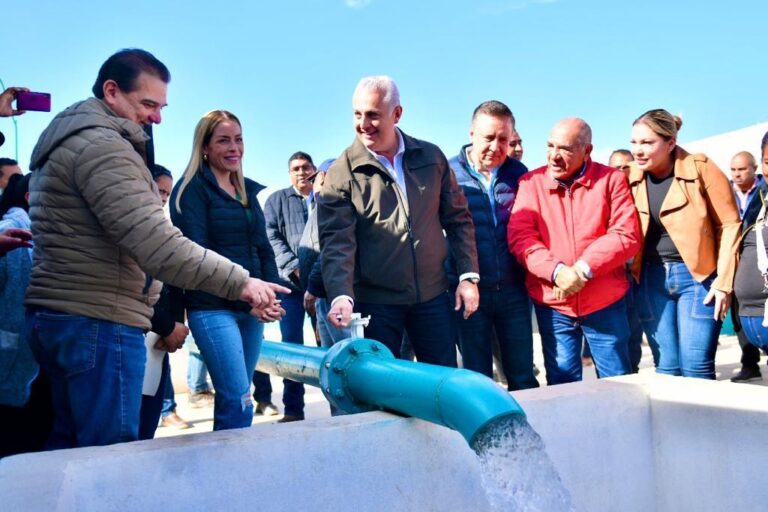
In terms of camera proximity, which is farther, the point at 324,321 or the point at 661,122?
the point at 324,321

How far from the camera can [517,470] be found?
7.35 ft

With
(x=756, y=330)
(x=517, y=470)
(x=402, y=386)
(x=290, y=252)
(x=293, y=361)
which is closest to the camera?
(x=517, y=470)

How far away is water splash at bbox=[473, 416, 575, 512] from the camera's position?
221 centimetres

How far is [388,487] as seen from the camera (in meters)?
2.63

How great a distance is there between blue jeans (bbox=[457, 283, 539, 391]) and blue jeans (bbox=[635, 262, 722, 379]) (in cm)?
65

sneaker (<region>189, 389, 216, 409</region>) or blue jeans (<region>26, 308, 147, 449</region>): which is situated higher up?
blue jeans (<region>26, 308, 147, 449</region>)

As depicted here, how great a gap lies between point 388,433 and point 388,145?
5.16 ft

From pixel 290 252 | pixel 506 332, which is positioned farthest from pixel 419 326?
pixel 290 252

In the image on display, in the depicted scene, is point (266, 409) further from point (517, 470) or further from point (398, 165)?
point (517, 470)

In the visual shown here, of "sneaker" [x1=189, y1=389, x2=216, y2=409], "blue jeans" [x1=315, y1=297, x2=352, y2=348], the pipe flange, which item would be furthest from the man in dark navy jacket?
"sneaker" [x1=189, y1=389, x2=216, y2=409]

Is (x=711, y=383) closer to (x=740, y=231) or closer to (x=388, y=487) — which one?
(x=740, y=231)

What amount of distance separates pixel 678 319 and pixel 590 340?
1.55ft

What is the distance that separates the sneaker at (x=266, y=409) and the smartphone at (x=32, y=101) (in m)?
3.30

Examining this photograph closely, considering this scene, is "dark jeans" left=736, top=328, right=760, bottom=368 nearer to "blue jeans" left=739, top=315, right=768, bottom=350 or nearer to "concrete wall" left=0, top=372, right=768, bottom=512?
"blue jeans" left=739, top=315, right=768, bottom=350
